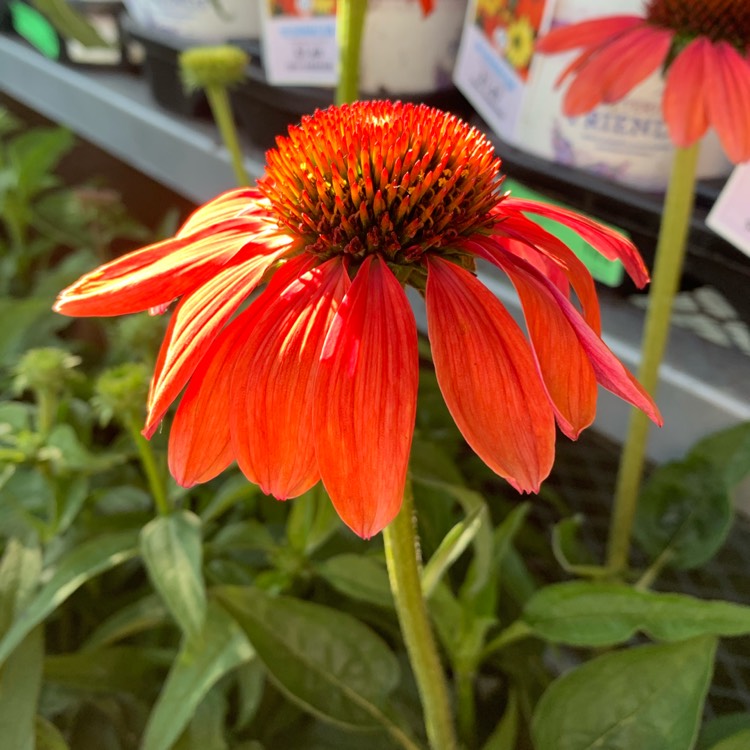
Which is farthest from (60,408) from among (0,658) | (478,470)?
(478,470)

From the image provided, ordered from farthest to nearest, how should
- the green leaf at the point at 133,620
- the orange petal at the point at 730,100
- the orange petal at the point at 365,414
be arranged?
the green leaf at the point at 133,620
the orange petal at the point at 730,100
the orange petal at the point at 365,414

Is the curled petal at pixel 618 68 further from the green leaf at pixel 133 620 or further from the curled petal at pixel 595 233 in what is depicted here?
the green leaf at pixel 133 620

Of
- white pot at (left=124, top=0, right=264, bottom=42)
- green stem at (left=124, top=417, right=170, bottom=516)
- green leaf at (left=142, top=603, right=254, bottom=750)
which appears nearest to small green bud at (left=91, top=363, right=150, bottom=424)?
green stem at (left=124, top=417, right=170, bottom=516)

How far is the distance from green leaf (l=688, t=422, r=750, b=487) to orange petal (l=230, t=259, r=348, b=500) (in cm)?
26

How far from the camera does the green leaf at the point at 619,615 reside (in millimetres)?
288

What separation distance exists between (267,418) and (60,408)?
1.03 ft

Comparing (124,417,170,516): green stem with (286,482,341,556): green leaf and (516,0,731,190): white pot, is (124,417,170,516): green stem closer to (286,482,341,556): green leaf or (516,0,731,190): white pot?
(286,482,341,556): green leaf

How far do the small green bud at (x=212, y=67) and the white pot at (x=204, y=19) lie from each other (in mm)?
157

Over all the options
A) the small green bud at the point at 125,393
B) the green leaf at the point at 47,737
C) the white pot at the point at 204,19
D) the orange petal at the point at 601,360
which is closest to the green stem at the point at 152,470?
the small green bud at the point at 125,393

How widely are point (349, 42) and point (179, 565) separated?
250 millimetres

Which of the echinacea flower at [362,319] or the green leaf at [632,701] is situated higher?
the echinacea flower at [362,319]

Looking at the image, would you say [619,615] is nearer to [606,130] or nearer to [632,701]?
[632,701]

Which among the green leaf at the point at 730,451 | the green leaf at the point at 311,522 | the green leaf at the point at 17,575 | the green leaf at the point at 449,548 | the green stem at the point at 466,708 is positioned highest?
the green leaf at the point at 449,548

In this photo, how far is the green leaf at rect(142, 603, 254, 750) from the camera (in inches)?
12.4
